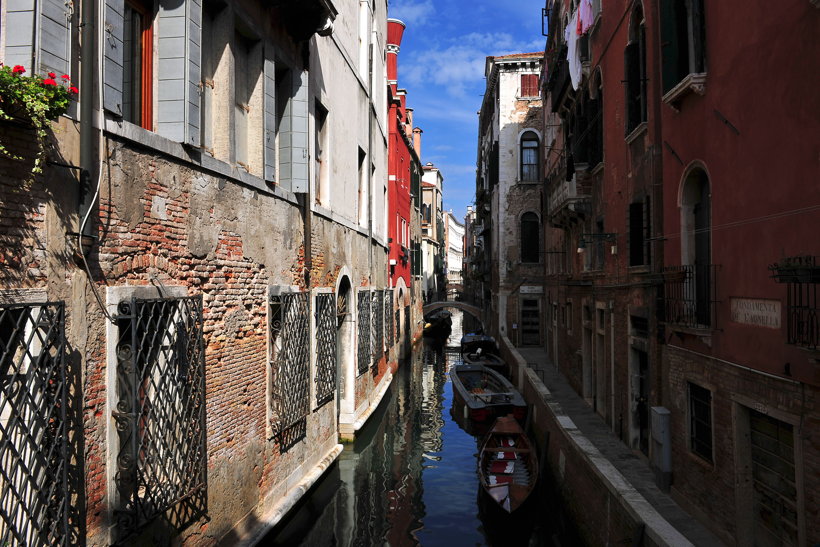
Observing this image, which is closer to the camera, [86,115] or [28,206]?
[28,206]

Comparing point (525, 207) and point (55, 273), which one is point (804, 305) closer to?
point (55, 273)

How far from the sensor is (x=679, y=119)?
7117 mm

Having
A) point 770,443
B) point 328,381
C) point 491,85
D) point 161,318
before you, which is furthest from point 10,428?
point 491,85

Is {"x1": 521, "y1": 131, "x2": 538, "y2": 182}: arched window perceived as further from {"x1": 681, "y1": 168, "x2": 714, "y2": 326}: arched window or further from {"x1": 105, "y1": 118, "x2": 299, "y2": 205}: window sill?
{"x1": 105, "y1": 118, "x2": 299, "y2": 205}: window sill

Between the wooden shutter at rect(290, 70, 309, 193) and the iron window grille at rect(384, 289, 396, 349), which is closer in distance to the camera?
the wooden shutter at rect(290, 70, 309, 193)

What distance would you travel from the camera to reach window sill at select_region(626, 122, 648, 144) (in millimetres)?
8438

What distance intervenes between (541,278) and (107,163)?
2115 cm

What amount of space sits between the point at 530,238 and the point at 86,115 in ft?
73.4

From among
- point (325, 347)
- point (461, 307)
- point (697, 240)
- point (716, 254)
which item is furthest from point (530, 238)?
point (716, 254)

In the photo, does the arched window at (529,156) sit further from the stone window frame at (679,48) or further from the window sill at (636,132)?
the stone window frame at (679,48)

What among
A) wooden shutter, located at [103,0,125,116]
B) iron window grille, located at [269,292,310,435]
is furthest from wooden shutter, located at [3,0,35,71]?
iron window grille, located at [269,292,310,435]

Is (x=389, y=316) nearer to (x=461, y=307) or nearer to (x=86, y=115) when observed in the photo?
(x=86, y=115)

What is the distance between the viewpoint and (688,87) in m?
6.50

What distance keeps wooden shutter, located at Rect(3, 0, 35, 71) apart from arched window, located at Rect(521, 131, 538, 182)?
23.0 m
